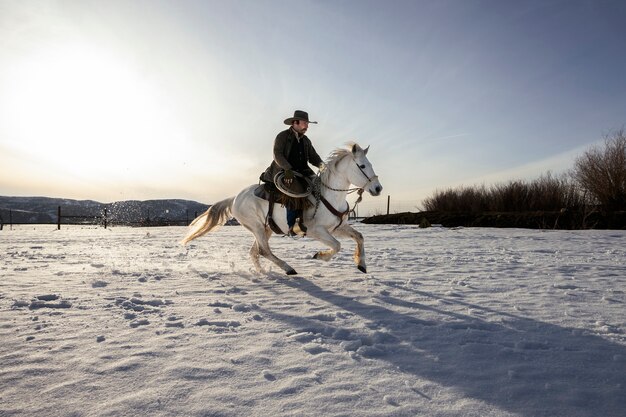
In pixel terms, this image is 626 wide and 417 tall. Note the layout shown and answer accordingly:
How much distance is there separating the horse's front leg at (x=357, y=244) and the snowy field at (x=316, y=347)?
341 millimetres

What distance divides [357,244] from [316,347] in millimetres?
2923

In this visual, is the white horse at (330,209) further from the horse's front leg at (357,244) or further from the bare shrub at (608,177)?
the bare shrub at (608,177)

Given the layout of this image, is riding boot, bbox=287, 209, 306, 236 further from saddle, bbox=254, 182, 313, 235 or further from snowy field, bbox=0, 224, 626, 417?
snowy field, bbox=0, 224, 626, 417

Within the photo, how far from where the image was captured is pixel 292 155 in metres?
5.42

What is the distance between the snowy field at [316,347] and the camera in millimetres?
1560

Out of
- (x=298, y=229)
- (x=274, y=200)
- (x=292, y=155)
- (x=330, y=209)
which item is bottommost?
(x=298, y=229)

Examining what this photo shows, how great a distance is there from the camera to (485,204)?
2059cm

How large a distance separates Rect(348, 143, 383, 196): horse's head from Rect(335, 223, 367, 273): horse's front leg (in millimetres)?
688

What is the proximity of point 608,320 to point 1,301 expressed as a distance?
5429 millimetres

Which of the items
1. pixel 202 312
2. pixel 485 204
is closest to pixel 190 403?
pixel 202 312

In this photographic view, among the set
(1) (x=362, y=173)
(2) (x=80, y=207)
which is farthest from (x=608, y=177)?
(2) (x=80, y=207)

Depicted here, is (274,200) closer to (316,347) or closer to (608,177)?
(316,347)

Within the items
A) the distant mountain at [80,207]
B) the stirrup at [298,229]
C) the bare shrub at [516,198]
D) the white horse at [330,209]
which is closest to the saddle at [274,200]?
the white horse at [330,209]

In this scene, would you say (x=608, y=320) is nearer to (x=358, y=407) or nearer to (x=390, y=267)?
(x=358, y=407)
